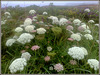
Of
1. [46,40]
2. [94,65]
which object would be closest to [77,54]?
[94,65]

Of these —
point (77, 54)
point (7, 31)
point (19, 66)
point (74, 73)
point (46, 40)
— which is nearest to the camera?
point (19, 66)

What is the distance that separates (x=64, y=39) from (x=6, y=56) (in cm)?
129

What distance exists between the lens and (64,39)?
2.04 m

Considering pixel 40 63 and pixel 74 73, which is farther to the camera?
pixel 40 63

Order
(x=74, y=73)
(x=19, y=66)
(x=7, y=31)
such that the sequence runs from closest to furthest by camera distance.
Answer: (x=19, y=66) < (x=74, y=73) < (x=7, y=31)

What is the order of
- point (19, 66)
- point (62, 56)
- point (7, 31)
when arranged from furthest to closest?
point (7, 31)
point (62, 56)
point (19, 66)

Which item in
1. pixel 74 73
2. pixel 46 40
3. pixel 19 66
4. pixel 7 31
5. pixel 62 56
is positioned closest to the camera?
pixel 19 66

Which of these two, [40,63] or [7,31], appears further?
[7,31]

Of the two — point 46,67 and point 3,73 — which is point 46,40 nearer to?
point 46,67

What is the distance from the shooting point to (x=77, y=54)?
140 centimetres

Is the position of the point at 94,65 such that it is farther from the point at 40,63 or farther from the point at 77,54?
the point at 40,63

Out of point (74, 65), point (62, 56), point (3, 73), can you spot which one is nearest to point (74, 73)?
point (74, 65)

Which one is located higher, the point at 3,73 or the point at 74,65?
the point at 74,65

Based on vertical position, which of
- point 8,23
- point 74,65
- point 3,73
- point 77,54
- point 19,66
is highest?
point 8,23
